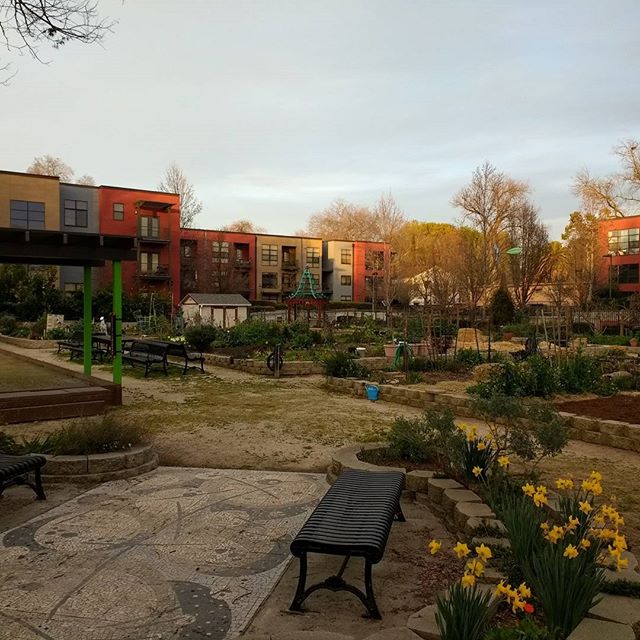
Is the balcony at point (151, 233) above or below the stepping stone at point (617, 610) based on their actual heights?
above

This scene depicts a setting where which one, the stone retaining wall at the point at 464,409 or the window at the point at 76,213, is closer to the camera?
the stone retaining wall at the point at 464,409

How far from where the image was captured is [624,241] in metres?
56.6

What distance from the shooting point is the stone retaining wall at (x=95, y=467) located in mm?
5969

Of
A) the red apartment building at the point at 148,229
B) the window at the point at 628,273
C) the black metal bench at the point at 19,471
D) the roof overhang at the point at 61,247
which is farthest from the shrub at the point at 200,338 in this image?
the window at the point at 628,273

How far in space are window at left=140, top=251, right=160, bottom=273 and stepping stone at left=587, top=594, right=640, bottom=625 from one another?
1930 inches

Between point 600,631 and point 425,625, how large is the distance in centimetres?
78

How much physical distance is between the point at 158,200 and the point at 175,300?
8.32m

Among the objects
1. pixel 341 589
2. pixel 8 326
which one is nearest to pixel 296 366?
pixel 341 589

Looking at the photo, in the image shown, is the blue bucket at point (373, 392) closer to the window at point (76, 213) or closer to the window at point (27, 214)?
the window at point (27, 214)

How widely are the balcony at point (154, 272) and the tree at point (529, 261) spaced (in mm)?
26978

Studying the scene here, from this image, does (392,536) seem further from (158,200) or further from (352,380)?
(158,200)

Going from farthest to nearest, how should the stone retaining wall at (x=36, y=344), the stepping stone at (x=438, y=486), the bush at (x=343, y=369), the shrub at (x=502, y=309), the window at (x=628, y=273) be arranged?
the window at (x=628, y=273)
the shrub at (x=502, y=309)
the stone retaining wall at (x=36, y=344)
the bush at (x=343, y=369)
the stepping stone at (x=438, y=486)

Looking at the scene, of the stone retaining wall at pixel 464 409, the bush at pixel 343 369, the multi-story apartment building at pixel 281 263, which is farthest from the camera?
the multi-story apartment building at pixel 281 263

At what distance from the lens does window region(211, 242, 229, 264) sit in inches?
2172
